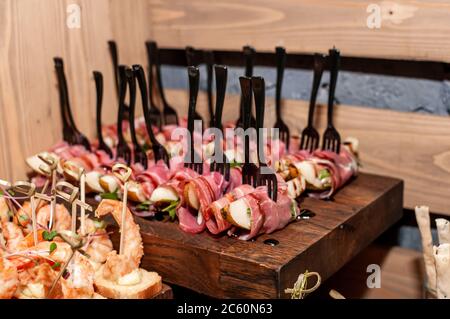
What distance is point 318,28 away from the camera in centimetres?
164

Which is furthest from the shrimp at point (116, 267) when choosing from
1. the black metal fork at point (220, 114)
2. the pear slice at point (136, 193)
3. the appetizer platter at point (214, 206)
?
the black metal fork at point (220, 114)

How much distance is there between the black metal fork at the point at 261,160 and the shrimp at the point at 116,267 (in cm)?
33

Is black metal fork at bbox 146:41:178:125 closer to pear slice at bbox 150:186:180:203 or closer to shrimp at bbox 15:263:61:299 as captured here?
pear slice at bbox 150:186:180:203

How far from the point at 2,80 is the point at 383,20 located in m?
0.96

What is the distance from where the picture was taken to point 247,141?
1297 millimetres

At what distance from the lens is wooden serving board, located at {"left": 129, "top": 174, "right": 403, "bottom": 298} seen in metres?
1.13

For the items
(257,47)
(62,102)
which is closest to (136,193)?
(62,102)

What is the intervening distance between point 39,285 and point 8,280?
3.0 inches

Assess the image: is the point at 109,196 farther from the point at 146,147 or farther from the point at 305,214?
the point at 305,214

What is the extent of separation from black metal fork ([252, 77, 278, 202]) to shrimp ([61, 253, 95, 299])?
0.39 meters

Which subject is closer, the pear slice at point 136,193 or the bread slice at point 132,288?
the bread slice at point 132,288

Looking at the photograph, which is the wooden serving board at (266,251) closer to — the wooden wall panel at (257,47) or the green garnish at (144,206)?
the green garnish at (144,206)

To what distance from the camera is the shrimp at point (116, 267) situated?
1173 millimetres
